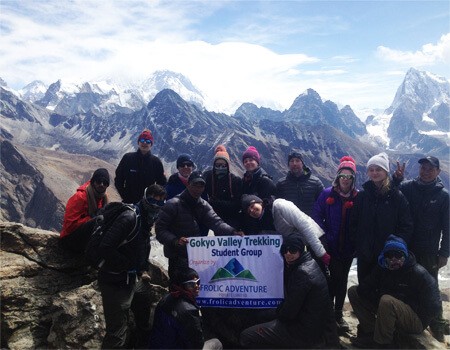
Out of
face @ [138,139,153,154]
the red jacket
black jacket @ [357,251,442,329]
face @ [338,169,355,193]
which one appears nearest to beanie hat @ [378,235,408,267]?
black jacket @ [357,251,442,329]

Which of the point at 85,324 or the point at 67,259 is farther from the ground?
the point at 67,259

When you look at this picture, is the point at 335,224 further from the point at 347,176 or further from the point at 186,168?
the point at 186,168

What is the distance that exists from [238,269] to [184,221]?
2.10m

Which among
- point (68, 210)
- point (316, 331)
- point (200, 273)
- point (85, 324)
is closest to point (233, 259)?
point (200, 273)

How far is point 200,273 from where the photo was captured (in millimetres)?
10352

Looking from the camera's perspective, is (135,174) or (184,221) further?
(135,174)

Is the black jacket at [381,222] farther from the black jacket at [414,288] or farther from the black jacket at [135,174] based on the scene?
the black jacket at [135,174]

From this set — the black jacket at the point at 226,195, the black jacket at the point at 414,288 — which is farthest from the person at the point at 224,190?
the black jacket at the point at 414,288

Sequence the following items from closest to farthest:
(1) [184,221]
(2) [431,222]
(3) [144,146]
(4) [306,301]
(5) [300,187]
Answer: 1. (4) [306,301]
2. (1) [184,221]
3. (2) [431,222]
4. (5) [300,187]
5. (3) [144,146]

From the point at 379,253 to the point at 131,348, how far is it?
7.45 metres

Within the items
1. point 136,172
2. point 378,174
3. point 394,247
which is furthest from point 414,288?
point 136,172

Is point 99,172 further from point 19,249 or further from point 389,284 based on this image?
point 389,284

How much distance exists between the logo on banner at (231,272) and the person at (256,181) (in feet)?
8.17

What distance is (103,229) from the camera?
8484 mm
